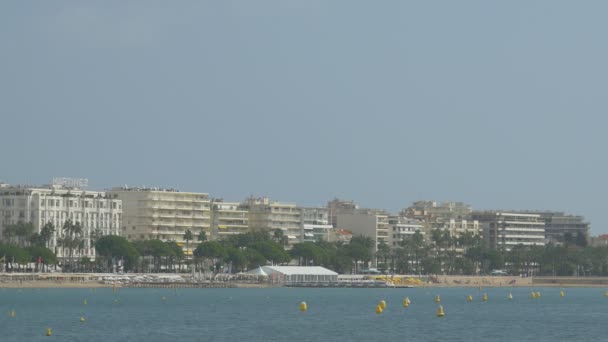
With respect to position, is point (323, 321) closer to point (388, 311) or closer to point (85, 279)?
point (388, 311)

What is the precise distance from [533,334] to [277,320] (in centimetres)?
2114

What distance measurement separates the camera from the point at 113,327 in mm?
95625

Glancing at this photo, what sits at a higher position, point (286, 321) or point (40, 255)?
point (40, 255)

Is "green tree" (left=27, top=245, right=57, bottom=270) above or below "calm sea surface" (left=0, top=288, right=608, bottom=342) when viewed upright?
above

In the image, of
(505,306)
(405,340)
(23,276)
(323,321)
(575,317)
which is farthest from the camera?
(23,276)

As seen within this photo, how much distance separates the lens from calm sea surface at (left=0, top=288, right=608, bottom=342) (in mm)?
87875

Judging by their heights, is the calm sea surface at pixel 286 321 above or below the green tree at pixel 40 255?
below

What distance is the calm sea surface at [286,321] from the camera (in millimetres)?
87875

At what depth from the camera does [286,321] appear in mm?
103312

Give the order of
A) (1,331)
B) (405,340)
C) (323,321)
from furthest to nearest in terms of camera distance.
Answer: (323,321)
(1,331)
(405,340)

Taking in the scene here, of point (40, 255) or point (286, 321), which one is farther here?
point (40, 255)

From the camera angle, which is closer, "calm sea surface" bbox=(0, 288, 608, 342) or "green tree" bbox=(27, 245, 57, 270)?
"calm sea surface" bbox=(0, 288, 608, 342)

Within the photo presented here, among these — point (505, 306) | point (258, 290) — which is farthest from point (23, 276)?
point (505, 306)

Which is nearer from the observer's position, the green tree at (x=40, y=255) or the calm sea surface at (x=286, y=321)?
the calm sea surface at (x=286, y=321)
